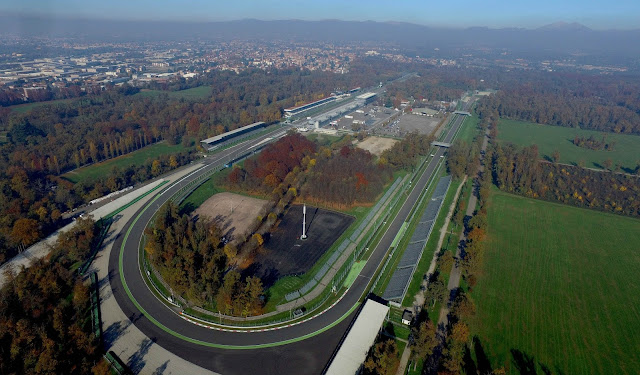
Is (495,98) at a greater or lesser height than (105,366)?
greater

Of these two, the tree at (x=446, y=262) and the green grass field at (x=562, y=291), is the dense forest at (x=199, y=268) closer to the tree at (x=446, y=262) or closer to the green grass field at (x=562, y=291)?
the tree at (x=446, y=262)

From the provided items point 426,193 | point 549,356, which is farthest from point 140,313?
point 426,193

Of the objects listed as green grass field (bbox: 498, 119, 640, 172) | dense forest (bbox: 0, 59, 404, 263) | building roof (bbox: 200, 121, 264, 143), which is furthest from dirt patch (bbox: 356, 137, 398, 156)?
green grass field (bbox: 498, 119, 640, 172)

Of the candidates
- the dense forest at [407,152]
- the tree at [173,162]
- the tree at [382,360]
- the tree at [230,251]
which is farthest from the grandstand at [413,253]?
the tree at [173,162]

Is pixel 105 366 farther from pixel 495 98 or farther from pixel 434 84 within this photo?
pixel 434 84

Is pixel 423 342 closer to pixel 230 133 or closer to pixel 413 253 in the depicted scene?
pixel 413 253

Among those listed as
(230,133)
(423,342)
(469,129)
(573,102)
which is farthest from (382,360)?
(573,102)

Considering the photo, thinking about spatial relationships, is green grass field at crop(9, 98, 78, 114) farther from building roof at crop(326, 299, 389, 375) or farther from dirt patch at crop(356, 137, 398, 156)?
building roof at crop(326, 299, 389, 375)
